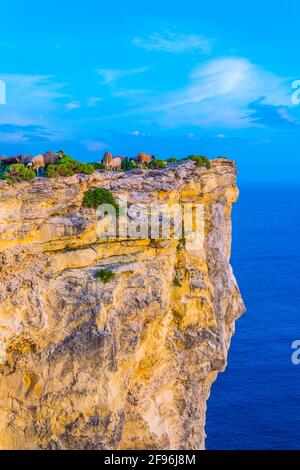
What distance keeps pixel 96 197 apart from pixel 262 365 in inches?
1617

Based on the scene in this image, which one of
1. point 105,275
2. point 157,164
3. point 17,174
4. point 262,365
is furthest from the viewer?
point 262,365

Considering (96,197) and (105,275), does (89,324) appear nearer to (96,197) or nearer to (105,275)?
(105,275)

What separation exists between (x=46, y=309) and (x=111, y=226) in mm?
4978

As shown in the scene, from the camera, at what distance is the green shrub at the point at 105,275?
79.8 ft

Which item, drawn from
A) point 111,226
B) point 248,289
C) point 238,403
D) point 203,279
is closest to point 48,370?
point 111,226

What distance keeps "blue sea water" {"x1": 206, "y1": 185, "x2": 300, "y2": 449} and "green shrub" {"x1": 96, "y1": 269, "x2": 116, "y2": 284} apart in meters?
26.8

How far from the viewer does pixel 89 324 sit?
23.8 metres

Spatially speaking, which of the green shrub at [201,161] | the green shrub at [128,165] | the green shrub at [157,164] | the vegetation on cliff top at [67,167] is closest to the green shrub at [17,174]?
the vegetation on cliff top at [67,167]

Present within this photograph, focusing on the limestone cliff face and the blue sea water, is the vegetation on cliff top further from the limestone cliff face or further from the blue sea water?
the blue sea water

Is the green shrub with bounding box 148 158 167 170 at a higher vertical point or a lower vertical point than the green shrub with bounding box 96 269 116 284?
higher

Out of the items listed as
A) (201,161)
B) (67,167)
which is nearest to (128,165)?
(201,161)

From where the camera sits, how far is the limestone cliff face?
23.2 meters

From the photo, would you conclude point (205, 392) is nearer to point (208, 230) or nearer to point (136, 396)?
point (136, 396)

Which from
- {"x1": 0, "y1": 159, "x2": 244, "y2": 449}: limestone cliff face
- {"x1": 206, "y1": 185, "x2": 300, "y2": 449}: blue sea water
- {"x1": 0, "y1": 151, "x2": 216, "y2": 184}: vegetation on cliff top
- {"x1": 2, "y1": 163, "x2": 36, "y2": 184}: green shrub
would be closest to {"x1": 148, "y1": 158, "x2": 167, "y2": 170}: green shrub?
{"x1": 0, "y1": 151, "x2": 216, "y2": 184}: vegetation on cliff top
